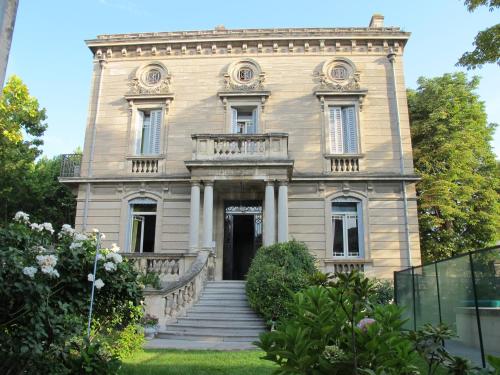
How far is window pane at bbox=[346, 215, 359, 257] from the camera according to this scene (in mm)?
16188

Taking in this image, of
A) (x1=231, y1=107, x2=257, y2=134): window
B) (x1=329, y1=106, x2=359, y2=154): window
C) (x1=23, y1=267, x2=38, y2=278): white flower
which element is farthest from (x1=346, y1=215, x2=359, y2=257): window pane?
(x1=23, y1=267, x2=38, y2=278): white flower

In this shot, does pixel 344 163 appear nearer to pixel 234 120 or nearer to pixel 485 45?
pixel 234 120

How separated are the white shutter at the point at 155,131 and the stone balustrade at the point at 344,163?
741cm

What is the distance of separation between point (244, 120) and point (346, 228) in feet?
21.1

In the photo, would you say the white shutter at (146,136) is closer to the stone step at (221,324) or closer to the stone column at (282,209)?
the stone column at (282,209)

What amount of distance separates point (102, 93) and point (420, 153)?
16902 millimetres

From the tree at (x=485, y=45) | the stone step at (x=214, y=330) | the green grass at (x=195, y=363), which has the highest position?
the tree at (x=485, y=45)

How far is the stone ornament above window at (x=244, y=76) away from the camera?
1769 centimetres

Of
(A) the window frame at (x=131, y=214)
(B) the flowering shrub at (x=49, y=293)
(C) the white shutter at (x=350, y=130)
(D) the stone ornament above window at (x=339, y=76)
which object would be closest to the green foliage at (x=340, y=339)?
(B) the flowering shrub at (x=49, y=293)

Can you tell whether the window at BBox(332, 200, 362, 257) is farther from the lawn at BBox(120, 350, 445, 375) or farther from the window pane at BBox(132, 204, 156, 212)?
the lawn at BBox(120, 350, 445, 375)

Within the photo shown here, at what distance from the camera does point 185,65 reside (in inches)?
716

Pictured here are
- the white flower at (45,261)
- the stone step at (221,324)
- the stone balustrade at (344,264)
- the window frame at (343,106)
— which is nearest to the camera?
the white flower at (45,261)

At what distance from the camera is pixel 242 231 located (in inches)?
671

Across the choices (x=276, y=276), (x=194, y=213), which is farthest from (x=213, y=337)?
(x=194, y=213)
